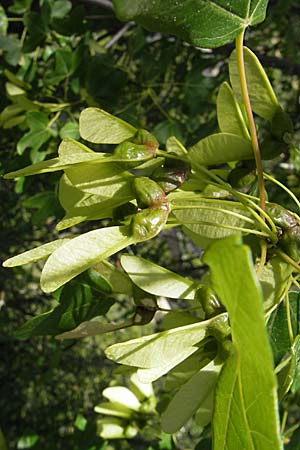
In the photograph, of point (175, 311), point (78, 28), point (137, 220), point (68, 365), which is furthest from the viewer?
point (68, 365)

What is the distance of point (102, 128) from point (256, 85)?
127 millimetres

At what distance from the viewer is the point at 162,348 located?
44 centimetres

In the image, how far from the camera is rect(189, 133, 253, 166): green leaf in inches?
19.4

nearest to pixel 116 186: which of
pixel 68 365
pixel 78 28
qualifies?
pixel 78 28

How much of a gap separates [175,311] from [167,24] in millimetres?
219

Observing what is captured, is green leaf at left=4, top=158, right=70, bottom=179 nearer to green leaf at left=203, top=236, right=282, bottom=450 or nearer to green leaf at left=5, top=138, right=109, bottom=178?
green leaf at left=5, top=138, right=109, bottom=178

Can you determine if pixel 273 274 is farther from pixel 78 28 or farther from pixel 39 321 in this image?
pixel 78 28

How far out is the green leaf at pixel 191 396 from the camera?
450 millimetres

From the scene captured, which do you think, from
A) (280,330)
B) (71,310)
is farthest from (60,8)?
(280,330)

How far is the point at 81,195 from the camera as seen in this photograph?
1.56 ft

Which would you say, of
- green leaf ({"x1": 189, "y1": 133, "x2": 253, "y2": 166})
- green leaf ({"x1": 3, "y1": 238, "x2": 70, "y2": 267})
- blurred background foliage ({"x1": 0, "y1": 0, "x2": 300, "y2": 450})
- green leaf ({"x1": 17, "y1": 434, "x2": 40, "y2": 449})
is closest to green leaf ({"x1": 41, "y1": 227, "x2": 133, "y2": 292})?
green leaf ({"x1": 3, "y1": 238, "x2": 70, "y2": 267})

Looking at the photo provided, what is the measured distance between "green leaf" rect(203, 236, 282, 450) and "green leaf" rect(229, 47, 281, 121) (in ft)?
0.76

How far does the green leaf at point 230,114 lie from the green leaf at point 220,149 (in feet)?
0.06

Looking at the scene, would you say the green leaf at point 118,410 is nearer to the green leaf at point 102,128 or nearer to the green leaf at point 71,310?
the green leaf at point 71,310
